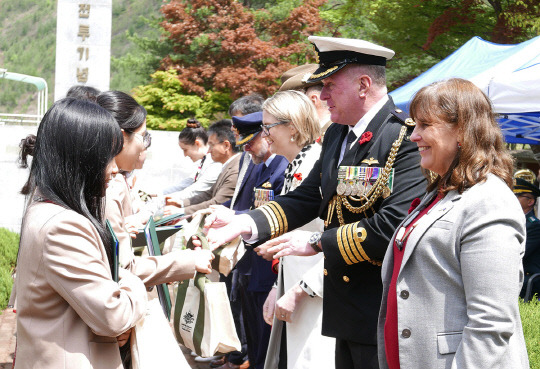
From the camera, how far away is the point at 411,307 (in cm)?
229

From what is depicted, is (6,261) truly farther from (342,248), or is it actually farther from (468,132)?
(468,132)

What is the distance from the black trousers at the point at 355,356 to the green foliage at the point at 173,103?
1875cm

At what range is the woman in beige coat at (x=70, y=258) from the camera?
2.26 metres

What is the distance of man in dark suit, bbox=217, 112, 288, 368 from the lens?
198 inches

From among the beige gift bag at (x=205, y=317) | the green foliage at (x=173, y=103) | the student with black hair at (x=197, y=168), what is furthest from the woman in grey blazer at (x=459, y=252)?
the green foliage at (x=173, y=103)

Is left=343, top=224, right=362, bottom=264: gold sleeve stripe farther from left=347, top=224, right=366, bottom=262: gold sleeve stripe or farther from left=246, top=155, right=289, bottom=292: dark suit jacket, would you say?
left=246, top=155, right=289, bottom=292: dark suit jacket

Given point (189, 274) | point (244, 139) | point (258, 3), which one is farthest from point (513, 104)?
point (258, 3)

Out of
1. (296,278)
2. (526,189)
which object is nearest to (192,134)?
(526,189)

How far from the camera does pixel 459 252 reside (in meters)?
2.18

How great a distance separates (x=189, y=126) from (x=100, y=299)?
6782 millimetres

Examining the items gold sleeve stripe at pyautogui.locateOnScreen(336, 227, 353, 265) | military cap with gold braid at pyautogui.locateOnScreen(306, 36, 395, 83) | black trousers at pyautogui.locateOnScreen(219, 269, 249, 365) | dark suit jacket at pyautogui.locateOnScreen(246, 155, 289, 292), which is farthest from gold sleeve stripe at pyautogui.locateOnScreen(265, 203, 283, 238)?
black trousers at pyautogui.locateOnScreen(219, 269, 249, 365)

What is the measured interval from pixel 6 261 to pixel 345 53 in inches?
264

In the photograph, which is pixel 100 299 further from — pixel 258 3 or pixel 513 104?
pixel 258 3

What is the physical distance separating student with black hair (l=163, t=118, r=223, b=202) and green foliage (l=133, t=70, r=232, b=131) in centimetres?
1268
